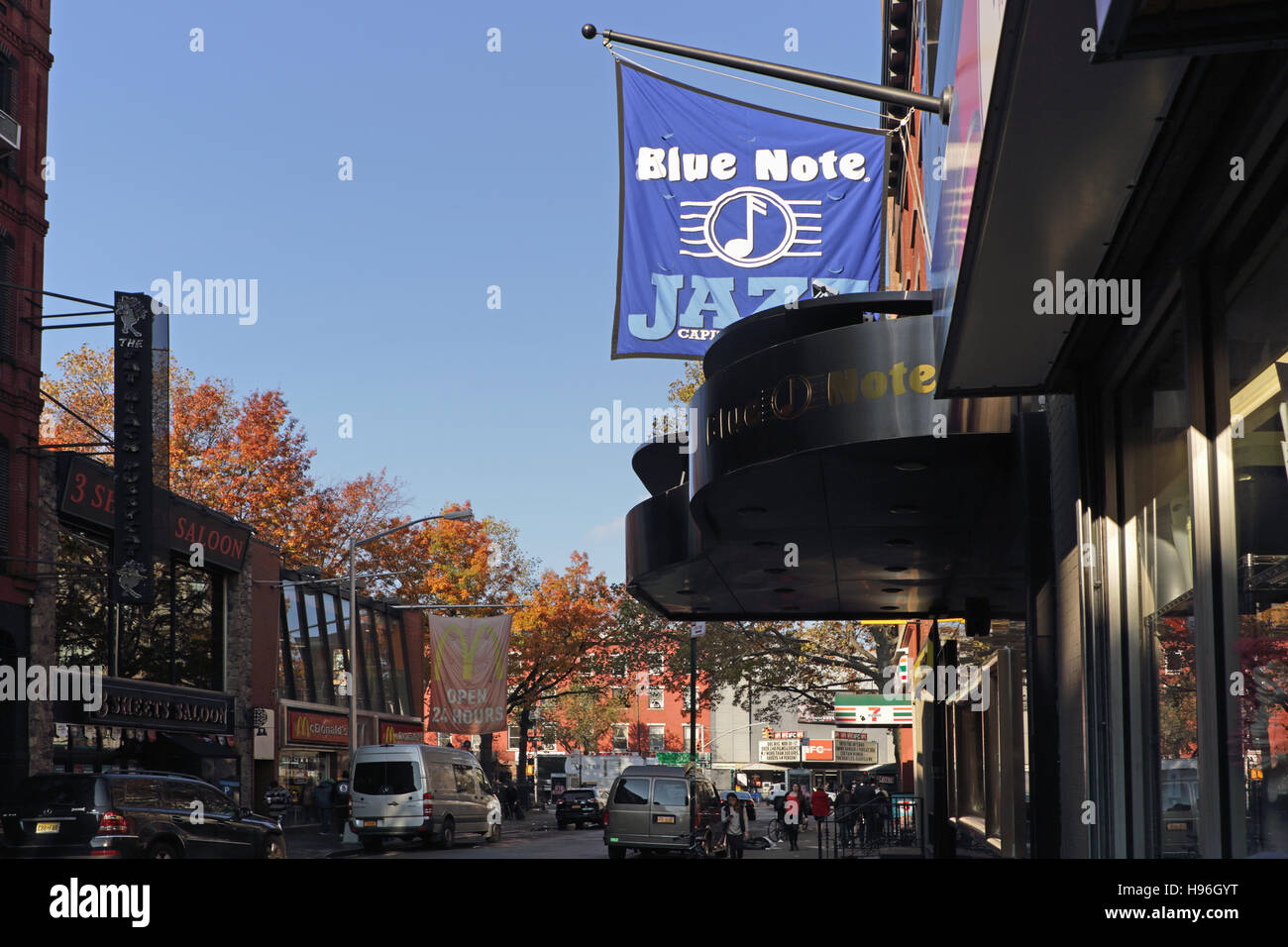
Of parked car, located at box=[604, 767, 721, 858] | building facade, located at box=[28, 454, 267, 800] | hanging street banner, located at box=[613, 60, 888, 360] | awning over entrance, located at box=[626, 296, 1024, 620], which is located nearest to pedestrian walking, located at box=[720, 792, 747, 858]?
parked car, located at box=[604, 767, 721, 858]

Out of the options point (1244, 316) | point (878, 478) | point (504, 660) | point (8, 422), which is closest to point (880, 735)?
point (504, 660)

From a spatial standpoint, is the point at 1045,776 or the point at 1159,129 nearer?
the point at 1159,129

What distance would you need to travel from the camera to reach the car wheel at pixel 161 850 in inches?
726

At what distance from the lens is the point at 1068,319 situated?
689cm

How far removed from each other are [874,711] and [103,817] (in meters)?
22.3

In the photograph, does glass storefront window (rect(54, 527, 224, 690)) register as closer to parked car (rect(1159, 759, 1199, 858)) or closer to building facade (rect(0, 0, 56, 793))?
building facade (rect(0, 0, 56, 793))

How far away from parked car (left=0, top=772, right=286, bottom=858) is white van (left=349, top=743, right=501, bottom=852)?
1295cm

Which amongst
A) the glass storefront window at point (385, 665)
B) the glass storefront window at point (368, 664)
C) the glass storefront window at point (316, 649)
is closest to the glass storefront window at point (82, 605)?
the glass storefront window at point (316, 649)

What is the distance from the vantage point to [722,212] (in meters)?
12.8

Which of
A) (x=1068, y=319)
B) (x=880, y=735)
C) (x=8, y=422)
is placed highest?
(x=8, y=422)
